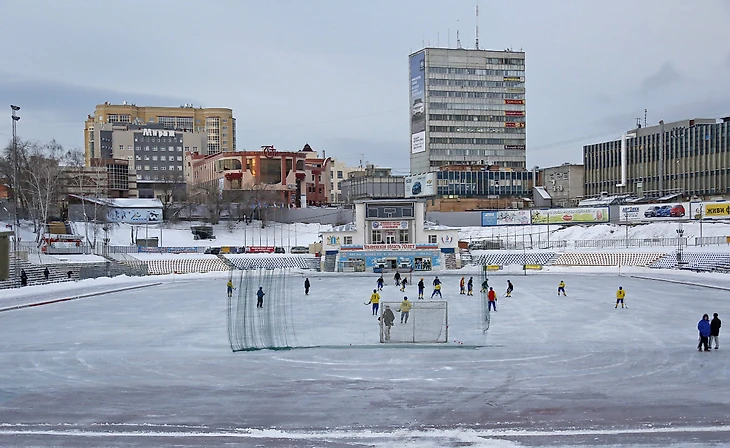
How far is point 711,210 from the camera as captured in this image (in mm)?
73750

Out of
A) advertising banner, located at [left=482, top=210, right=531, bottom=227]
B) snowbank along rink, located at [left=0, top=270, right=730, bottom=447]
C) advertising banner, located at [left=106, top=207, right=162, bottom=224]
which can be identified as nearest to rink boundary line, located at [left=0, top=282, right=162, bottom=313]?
snowbank along rink, located at [left=0, top=270, right=730, bottom=447]

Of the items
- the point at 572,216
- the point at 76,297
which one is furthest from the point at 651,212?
the point at 76,297

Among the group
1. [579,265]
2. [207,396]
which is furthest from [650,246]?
[207,396]

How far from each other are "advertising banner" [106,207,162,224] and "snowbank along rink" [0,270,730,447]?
5765 centimetres

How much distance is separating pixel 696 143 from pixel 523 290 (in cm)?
7431

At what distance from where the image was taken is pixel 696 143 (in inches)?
4102

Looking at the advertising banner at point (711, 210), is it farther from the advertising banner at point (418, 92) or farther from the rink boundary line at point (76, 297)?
the advertising banner at point (418, 92)

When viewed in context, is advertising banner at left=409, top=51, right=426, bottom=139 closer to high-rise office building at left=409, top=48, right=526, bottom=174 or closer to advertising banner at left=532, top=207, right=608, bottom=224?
high-rise office building at left=409, top=48, right=526, bottom=174

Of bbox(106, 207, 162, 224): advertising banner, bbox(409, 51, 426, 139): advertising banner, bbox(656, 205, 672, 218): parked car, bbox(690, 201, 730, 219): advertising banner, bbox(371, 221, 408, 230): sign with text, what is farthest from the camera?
bbox(409, 51, 426, 139): advertising banner

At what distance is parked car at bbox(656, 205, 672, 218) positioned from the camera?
76.6 metres

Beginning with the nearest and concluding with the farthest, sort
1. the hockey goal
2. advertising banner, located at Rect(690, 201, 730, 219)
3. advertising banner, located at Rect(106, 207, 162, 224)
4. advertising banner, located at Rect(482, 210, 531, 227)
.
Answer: the hockey goal < advertising banner, located at Rect(690, 201, 730, 219) < advertising banner, located at Rect(482, 210, 531, 227) < advertising banner, located at Rect(106, 207, 162, 224)

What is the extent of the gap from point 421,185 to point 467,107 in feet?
83.6

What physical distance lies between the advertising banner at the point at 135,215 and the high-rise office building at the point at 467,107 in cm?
6461

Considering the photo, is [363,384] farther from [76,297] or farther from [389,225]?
[389,225]
